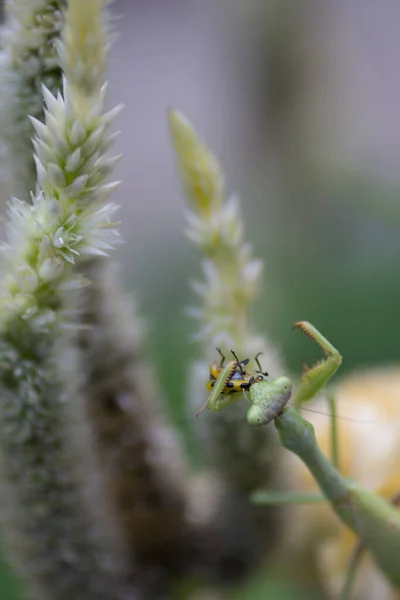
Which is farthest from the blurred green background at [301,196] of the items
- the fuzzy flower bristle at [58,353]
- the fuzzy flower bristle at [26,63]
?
the fuzzy flower bristle at [26,63]

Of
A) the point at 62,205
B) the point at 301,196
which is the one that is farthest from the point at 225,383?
the point at 301,196

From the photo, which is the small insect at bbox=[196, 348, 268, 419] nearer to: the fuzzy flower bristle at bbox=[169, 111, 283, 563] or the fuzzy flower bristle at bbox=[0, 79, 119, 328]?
the fuzzy flower bristle at bbox=[169, 111, 283, 563]

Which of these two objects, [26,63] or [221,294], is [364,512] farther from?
[26,63]

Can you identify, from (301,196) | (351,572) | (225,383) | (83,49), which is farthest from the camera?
(301,196)

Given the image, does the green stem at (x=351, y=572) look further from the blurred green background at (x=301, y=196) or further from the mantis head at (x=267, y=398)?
the blurred green background at (x=301, y=196)

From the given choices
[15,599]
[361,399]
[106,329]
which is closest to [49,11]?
[106,329]

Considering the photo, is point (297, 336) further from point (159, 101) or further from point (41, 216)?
point (159, 101)
